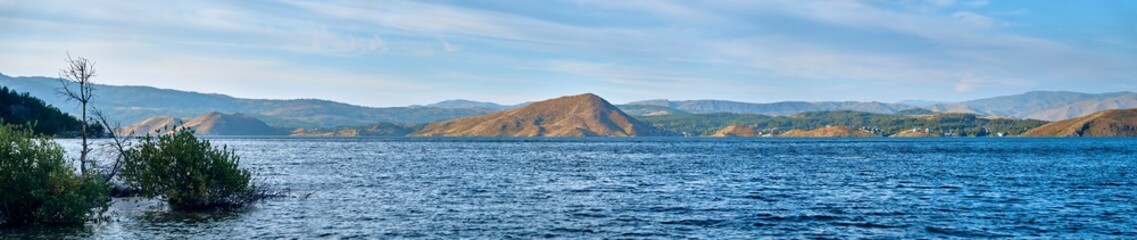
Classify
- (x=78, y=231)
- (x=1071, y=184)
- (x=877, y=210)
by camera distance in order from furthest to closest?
(x=1071, y=184) < (x=877, y=210) < (x=78, y=231)

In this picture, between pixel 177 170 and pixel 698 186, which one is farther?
pixel 698 186

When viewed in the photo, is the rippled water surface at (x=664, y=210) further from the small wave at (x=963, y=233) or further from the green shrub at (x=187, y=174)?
the green shrub at (x=187, y=174)

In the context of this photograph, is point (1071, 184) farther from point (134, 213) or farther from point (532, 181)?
point (134, 213)

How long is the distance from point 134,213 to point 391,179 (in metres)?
39.8

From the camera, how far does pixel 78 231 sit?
144 ft

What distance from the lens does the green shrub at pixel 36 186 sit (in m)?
43.8

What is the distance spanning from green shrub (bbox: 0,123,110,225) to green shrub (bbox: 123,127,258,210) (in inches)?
295

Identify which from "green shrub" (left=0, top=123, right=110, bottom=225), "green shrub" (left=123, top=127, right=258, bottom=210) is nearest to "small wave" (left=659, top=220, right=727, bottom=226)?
"green shrub" (left=123, top=127, right=258, bottom=210)

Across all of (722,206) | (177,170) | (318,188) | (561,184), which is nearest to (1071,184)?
(722,206)

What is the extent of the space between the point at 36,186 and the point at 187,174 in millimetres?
10372

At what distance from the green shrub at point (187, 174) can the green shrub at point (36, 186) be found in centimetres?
749

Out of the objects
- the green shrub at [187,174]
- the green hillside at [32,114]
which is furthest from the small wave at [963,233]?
the green hillside at [32,114]

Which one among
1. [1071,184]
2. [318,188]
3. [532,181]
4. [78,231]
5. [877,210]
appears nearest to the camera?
[78,231]

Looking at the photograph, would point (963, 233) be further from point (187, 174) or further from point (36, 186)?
point (36, 186)
